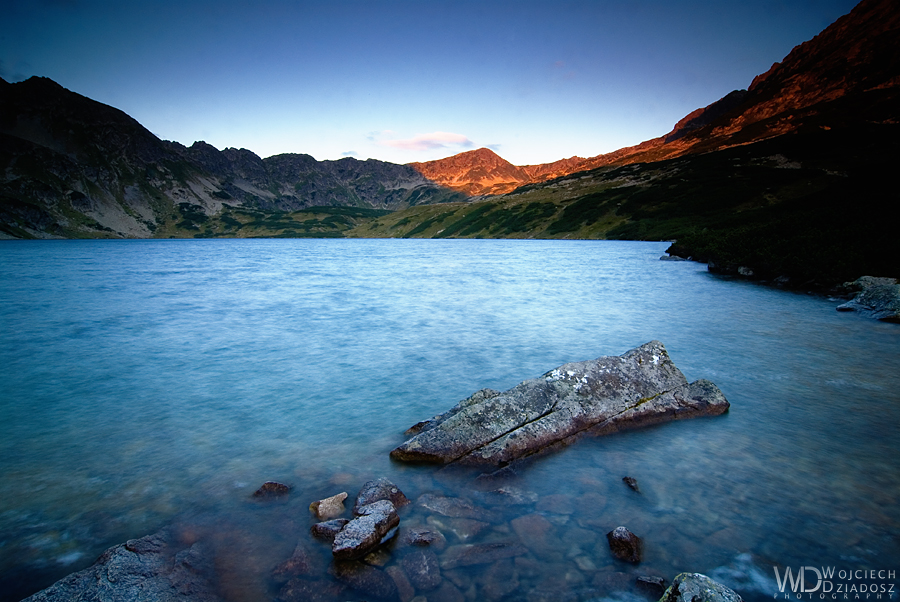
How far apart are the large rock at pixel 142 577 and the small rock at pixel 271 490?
153 centimetres

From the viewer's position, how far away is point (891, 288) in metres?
23.1

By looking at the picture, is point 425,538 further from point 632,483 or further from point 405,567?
point 632,483

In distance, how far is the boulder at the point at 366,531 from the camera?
21.3 feet

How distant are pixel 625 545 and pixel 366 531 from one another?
4.16 meters

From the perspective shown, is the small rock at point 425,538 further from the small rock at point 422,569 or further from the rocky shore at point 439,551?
the small rock at point 422,569

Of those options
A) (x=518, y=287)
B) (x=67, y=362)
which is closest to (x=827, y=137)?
(x=518, y=287)

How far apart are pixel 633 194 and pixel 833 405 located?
169 metres

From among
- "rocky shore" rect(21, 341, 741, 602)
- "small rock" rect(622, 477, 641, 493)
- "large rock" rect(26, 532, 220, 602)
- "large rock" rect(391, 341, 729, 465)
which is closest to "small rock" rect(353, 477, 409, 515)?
"rocky shore" rect(21, 341, 741, 602)

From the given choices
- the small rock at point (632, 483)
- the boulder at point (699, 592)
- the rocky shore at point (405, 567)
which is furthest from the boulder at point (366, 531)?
the small rock at point (632, 483)

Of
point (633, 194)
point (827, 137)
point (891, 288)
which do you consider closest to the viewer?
point (891, 288)

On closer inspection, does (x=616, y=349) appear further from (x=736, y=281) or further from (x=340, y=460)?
(x=736, y=281)

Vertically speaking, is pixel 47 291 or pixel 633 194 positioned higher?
pixel 633 194

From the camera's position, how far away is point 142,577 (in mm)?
5953

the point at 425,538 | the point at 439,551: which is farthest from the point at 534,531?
the point at 425,538
